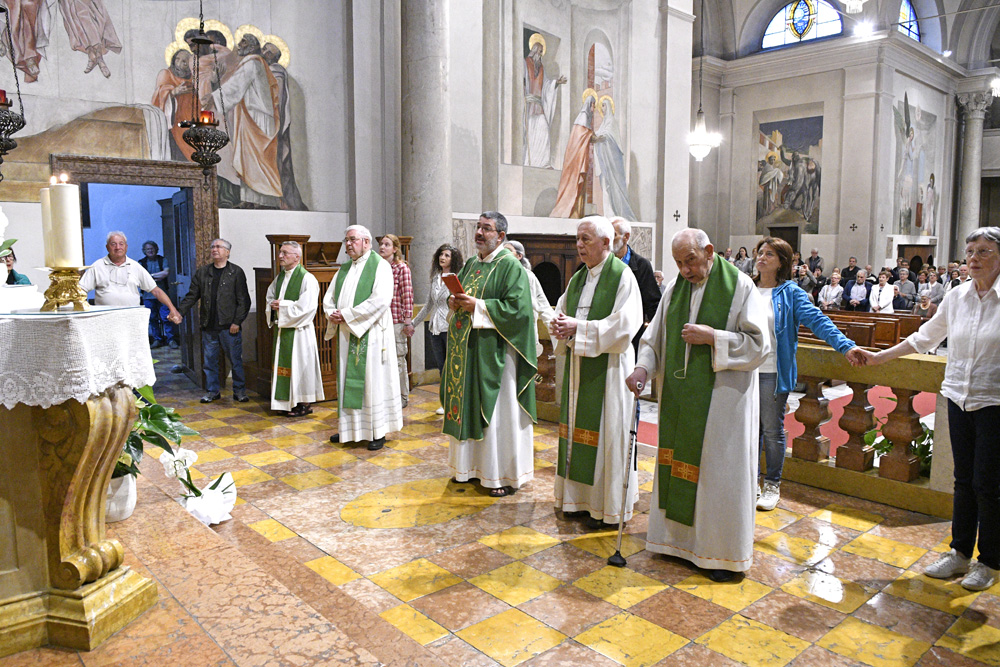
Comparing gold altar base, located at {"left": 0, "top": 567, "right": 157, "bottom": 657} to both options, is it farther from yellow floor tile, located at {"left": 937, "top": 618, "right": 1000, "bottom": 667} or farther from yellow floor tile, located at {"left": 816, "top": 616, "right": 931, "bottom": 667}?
yellow floor tile, located at {"left": 937, "top": 618, "right": 1000, "bottom": 667}

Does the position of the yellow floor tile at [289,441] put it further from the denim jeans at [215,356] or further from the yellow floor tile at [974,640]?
the yellow floor tile at [974,640]

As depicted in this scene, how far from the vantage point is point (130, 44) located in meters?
8.11

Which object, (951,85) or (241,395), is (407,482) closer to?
(241,395)

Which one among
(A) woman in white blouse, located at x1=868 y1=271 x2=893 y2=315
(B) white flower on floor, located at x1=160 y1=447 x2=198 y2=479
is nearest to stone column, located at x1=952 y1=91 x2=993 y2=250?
(A) woman in white blouse, located at x1=868 y1=271 x2=893 y2=315

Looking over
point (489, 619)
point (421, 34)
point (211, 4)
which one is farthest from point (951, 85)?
point (489, 619)

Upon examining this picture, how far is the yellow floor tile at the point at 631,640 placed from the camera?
9.32 feet

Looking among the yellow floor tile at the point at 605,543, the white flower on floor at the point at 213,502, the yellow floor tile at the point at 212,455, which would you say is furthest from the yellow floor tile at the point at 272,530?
the yellow floor tile at the point at 605,543

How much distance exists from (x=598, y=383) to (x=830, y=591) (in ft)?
5.12

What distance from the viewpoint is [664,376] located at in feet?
12.4

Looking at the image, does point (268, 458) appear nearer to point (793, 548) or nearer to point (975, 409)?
point (793, 548)

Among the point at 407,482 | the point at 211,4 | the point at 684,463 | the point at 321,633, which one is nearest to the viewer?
the point at 321,633

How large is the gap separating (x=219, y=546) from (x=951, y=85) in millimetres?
27749

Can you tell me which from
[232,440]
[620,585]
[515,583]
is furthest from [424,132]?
[620,585]

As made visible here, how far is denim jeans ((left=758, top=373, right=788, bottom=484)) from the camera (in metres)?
4.39
